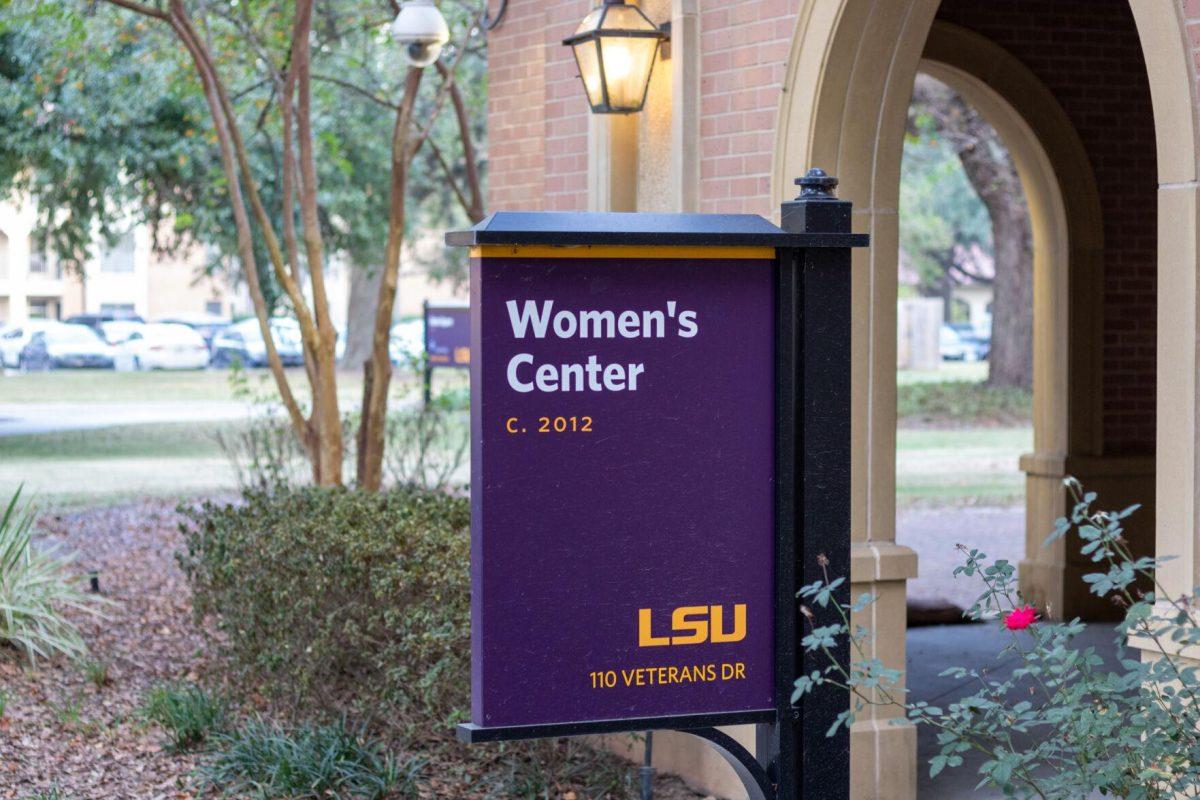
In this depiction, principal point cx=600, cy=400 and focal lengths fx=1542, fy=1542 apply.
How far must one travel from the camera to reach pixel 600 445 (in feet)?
10.7

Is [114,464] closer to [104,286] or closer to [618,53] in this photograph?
[618,53]

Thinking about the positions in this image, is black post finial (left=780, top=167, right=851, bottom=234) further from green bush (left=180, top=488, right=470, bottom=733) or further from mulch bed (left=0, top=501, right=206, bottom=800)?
mulch bed (left=0, top=501, right=206, bottom=800)

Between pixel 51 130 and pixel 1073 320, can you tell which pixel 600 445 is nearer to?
pixel 1073 320

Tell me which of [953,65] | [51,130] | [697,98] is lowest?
[697,98]

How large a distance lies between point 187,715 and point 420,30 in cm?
408

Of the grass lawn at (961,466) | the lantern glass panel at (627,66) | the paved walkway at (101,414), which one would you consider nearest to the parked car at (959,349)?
the grass lawn at (961,466)

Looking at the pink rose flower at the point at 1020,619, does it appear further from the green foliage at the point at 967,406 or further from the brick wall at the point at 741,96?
the green foliage at the point at 967,406

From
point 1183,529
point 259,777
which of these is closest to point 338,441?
point 259,777

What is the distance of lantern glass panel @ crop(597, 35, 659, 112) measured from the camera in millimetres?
6594

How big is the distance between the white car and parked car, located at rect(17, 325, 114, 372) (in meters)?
0.47

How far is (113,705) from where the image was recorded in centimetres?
770

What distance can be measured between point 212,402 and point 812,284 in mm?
26646

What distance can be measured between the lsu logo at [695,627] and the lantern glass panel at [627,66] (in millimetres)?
3778

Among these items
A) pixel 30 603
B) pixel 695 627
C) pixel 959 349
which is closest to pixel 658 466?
pixel 695 627
